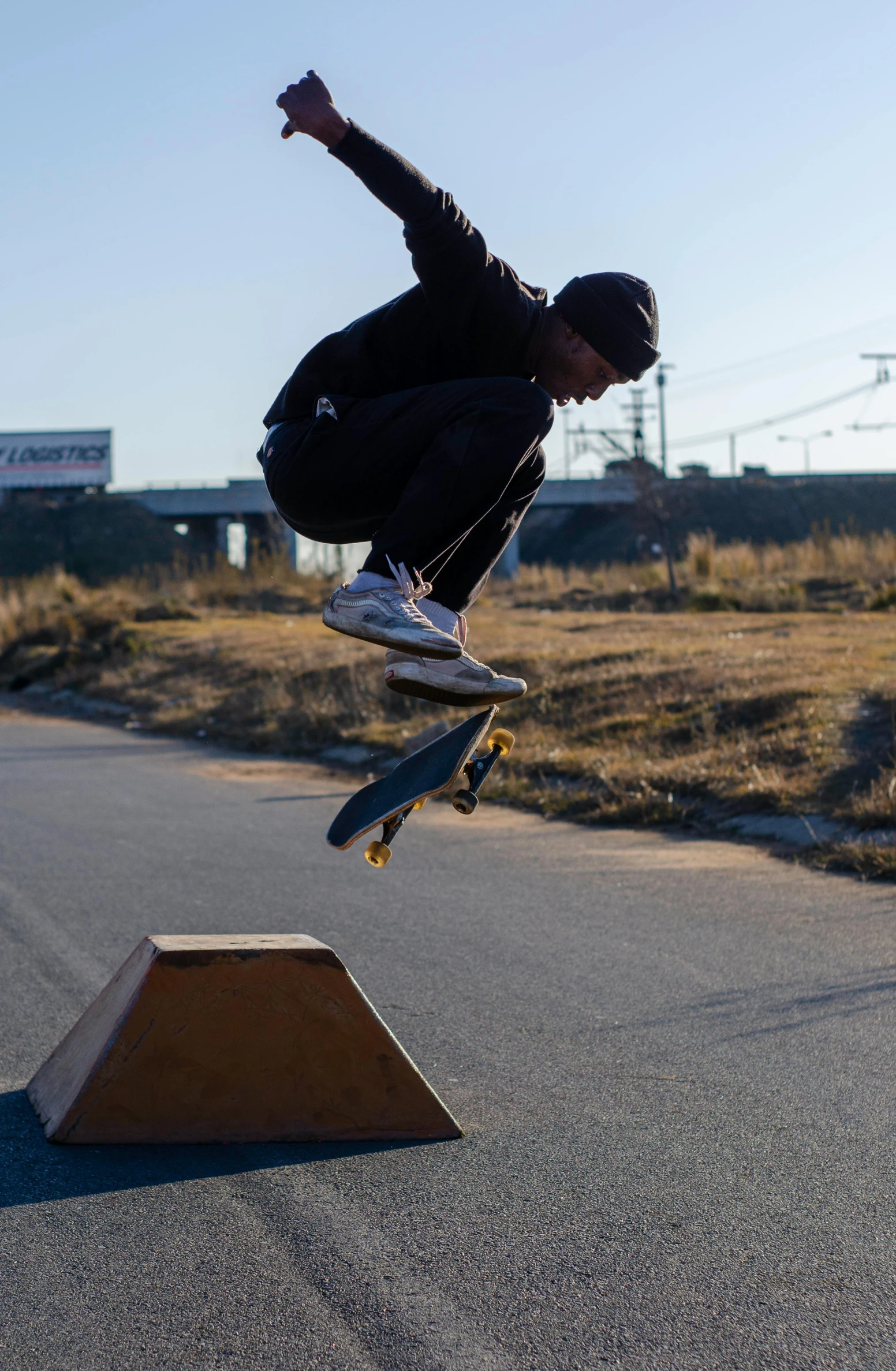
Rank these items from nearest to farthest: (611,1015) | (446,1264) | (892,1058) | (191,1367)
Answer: (191,1367)
(446,1264)
(892,1058)
(611,1015)

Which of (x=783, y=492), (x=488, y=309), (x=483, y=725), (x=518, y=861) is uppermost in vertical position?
(x=783, y=492)

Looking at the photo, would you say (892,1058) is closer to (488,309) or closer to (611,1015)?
(611,1015)

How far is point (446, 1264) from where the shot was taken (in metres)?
2.87

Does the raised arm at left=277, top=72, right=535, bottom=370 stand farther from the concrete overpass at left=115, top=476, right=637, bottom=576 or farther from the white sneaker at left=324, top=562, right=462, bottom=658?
the concrete overpass at left=115, top=476, right=637, bottom=576

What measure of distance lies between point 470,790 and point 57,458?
78858mm

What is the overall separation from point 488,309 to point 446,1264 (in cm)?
231

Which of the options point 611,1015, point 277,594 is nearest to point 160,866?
point 611,1015

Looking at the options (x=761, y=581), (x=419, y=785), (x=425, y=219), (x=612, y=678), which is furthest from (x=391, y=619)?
(x=761, y=581)

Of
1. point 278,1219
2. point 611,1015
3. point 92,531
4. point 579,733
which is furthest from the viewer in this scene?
point 92,531

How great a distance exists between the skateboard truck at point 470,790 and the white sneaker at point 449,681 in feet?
A: 0.59

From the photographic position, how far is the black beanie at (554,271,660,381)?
10.7ft

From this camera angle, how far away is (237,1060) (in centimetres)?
362

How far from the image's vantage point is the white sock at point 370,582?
3365mm

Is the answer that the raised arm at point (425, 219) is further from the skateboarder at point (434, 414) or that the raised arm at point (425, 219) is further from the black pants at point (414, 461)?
the black pants at point (414, 461)
